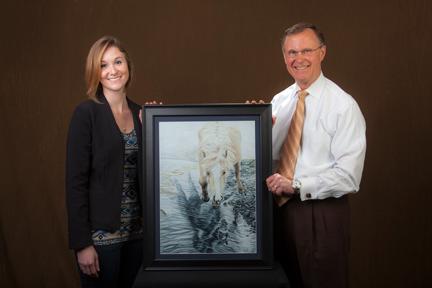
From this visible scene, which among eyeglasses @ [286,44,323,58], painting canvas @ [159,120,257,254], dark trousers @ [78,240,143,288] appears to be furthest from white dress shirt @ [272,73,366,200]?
dark trousers @ [78,240,143,288]

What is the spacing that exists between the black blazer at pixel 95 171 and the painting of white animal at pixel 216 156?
0.96 ft

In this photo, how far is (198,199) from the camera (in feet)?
6.97

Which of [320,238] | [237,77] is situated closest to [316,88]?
[320,238]

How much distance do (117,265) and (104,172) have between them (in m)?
0.38

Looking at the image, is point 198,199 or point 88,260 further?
point 88,260

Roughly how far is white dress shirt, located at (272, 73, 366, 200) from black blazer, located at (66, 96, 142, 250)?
63cm

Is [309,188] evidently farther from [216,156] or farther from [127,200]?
[127,200]

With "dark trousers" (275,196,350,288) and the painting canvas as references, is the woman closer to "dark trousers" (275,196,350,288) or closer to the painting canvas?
the painting canvas

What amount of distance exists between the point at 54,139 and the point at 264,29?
1408mm

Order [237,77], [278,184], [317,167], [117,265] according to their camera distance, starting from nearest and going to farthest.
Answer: [278,184], [317,167], [117,265], [237,77]

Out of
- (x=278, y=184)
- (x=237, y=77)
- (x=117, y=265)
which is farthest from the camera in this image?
(x=237, y=77)

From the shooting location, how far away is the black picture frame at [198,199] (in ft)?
6.95

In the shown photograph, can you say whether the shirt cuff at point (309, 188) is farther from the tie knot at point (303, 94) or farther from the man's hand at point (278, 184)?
the tie knot at point (303, 94)

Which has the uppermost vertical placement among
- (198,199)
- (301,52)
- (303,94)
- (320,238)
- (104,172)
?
(301,52)
